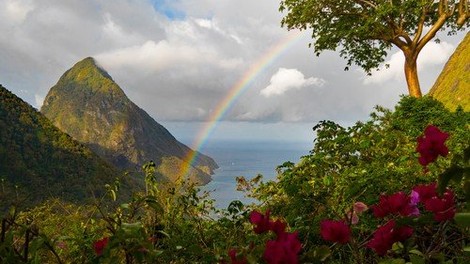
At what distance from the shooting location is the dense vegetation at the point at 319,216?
1760 mm

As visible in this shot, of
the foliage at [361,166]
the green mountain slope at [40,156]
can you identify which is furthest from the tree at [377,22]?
the green mountain slope at [40,156]

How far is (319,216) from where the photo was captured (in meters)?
5.09

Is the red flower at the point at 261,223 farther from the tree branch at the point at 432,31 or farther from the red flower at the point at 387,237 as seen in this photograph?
the tree branch at the point at 432,31

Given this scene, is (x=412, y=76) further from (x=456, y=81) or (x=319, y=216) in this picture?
(x=456, y=81)

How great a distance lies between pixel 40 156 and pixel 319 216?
399ft

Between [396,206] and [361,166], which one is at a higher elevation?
[361,166]

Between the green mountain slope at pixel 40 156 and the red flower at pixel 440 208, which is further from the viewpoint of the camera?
the green mountain slope at pixel 40 156

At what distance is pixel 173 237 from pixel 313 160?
2.95 meters

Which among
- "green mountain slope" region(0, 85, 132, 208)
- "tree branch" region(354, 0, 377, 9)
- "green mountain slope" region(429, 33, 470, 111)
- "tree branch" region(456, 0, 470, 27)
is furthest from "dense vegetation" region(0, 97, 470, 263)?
"green mountain slope" region(0, 85, 132, 208)

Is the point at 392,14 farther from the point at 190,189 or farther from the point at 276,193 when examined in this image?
the point at 190,189

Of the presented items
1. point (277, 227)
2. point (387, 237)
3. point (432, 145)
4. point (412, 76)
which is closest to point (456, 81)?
point (412, 76)

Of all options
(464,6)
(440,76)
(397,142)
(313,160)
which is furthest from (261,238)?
(440,76)

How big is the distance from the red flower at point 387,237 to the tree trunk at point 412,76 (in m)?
15.5

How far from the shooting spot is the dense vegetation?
176 centimetres
